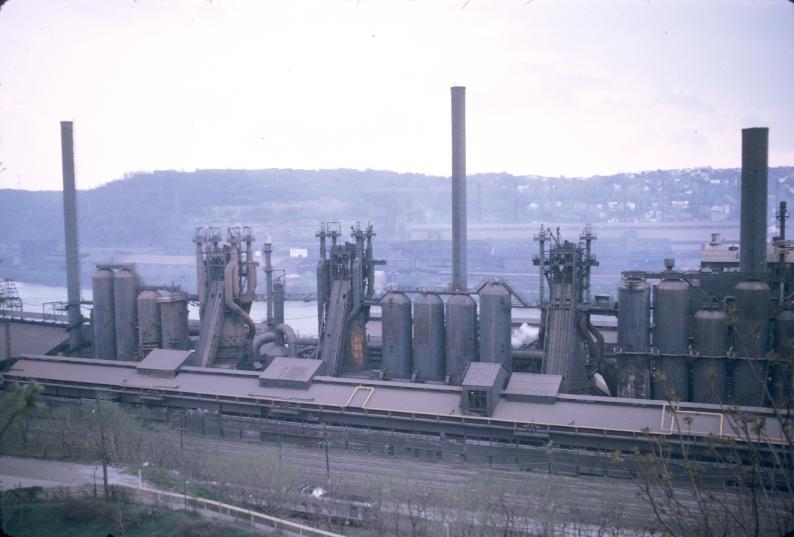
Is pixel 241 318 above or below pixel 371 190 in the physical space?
below

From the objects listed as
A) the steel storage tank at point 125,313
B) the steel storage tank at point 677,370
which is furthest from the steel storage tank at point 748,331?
the steel storage tank at point 125,313

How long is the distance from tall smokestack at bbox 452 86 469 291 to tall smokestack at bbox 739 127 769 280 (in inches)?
528

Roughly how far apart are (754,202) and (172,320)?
90.9 ft

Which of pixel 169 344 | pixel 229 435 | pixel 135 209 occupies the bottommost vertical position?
pixel 229 435

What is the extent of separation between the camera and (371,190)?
11306cm

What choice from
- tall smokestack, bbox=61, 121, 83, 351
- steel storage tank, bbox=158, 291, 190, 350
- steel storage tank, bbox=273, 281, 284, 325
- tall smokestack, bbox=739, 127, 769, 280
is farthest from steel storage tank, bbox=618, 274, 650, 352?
tall smokestack, bbox=61, 121, 83, 351

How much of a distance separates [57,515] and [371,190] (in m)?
97.6

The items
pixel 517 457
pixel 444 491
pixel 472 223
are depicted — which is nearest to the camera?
pixel 444 491

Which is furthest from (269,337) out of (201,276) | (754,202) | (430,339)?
(754,202)

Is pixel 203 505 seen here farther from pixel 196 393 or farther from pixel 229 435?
pixel 196 393

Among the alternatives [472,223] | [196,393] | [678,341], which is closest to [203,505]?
[196,393]

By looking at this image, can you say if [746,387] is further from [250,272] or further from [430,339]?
[250,272]

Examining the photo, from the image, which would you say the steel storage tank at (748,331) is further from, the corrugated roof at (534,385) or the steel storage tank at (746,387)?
the corrugated roof at (534,385)

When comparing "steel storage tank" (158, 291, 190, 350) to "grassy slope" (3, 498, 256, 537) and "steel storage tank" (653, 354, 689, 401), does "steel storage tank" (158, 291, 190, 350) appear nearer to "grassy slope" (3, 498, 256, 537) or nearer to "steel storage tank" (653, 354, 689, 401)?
"grassy slope" (3, 498, 256, 537)
